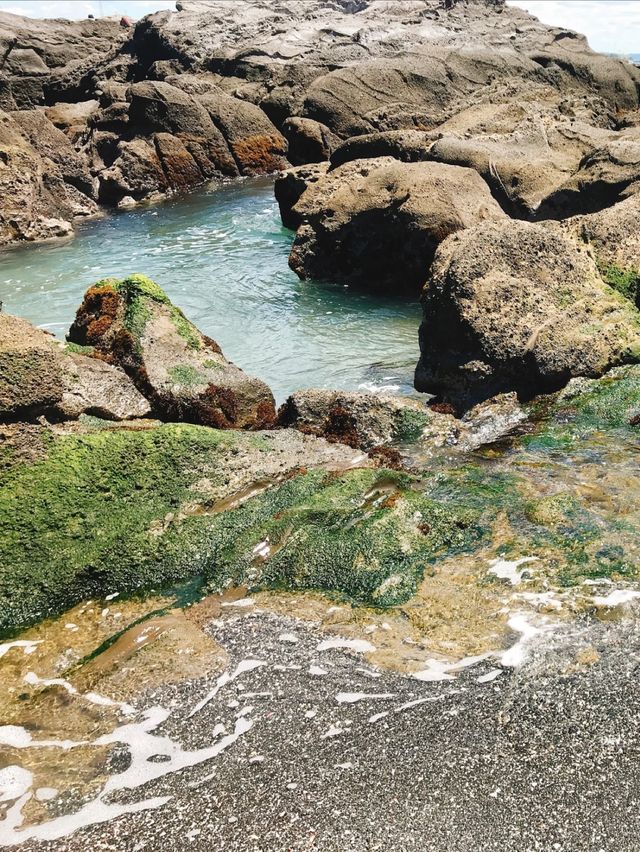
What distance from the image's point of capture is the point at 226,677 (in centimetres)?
670

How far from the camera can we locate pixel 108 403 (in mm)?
10906

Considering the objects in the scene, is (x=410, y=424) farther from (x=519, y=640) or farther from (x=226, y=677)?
(x=226, y=677)

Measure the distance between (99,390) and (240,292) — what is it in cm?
1274

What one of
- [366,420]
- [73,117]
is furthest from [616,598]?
[73,117]

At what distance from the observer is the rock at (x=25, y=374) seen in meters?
8.60

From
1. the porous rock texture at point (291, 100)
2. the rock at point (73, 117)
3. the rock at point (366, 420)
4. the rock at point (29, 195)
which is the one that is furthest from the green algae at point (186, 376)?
the rock at point (73, 117)

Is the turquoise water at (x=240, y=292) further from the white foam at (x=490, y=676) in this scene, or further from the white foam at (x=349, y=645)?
the white foam at (x=490, y=676)

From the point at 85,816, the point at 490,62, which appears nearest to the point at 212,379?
the point at 85,816

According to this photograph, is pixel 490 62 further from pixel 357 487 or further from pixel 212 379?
pixel 357 487

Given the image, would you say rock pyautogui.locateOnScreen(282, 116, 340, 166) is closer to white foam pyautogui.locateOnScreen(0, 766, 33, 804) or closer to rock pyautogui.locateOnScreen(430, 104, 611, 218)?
rock pyautogui.locateOnScreen(430, 104, 611, 218)

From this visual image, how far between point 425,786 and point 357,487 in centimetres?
399

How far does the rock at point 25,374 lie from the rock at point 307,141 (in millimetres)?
28580

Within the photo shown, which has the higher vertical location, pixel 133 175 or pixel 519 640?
pixel 133 175

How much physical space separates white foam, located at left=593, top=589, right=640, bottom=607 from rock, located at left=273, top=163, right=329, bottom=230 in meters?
22.3
